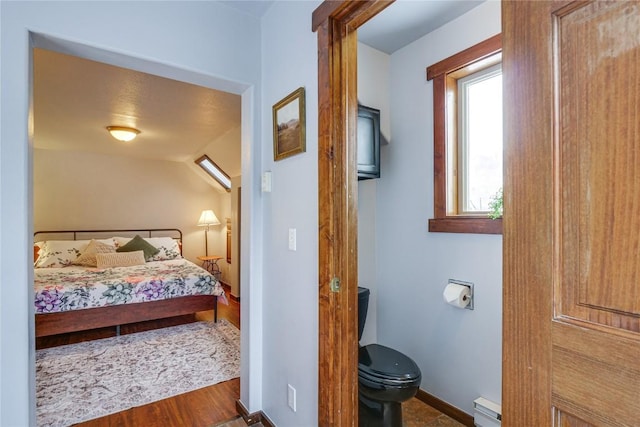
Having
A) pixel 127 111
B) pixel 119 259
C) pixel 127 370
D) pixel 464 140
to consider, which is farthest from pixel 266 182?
pixel 119 259

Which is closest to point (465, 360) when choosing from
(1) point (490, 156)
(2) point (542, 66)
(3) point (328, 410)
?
(3) point (328, 410)

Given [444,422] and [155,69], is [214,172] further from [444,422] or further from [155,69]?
[444,422]

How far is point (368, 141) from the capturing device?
211 cm

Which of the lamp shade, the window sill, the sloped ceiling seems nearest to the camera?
the window sill

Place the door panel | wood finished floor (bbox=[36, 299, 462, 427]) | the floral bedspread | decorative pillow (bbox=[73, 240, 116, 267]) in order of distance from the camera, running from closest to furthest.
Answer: the door panel, wood finished floor (bbox=[36, 299, 462, 427]), the floral bedspread, decorative pillow (bbox=[73, 240, 116, 267])

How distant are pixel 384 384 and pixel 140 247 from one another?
15.6 feet

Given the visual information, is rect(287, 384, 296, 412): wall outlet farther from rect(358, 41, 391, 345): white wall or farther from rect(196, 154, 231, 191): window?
rect(196, 154, 231, 191): window

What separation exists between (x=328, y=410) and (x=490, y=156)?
1.64 m

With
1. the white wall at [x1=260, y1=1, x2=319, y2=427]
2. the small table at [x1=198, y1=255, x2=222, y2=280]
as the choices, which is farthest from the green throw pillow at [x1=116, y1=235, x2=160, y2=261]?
the white wall at [x1=260, y1=1, x2=319, y2=427]

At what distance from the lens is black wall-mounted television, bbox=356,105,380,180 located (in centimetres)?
206

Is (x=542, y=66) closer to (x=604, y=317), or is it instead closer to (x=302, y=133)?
(x=604, y=317)

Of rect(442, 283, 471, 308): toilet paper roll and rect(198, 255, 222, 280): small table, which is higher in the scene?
rect(442, 283, 471, 308): toilet paper roll

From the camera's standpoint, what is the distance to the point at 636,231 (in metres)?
0.55

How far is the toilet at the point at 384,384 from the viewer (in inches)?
63.3
